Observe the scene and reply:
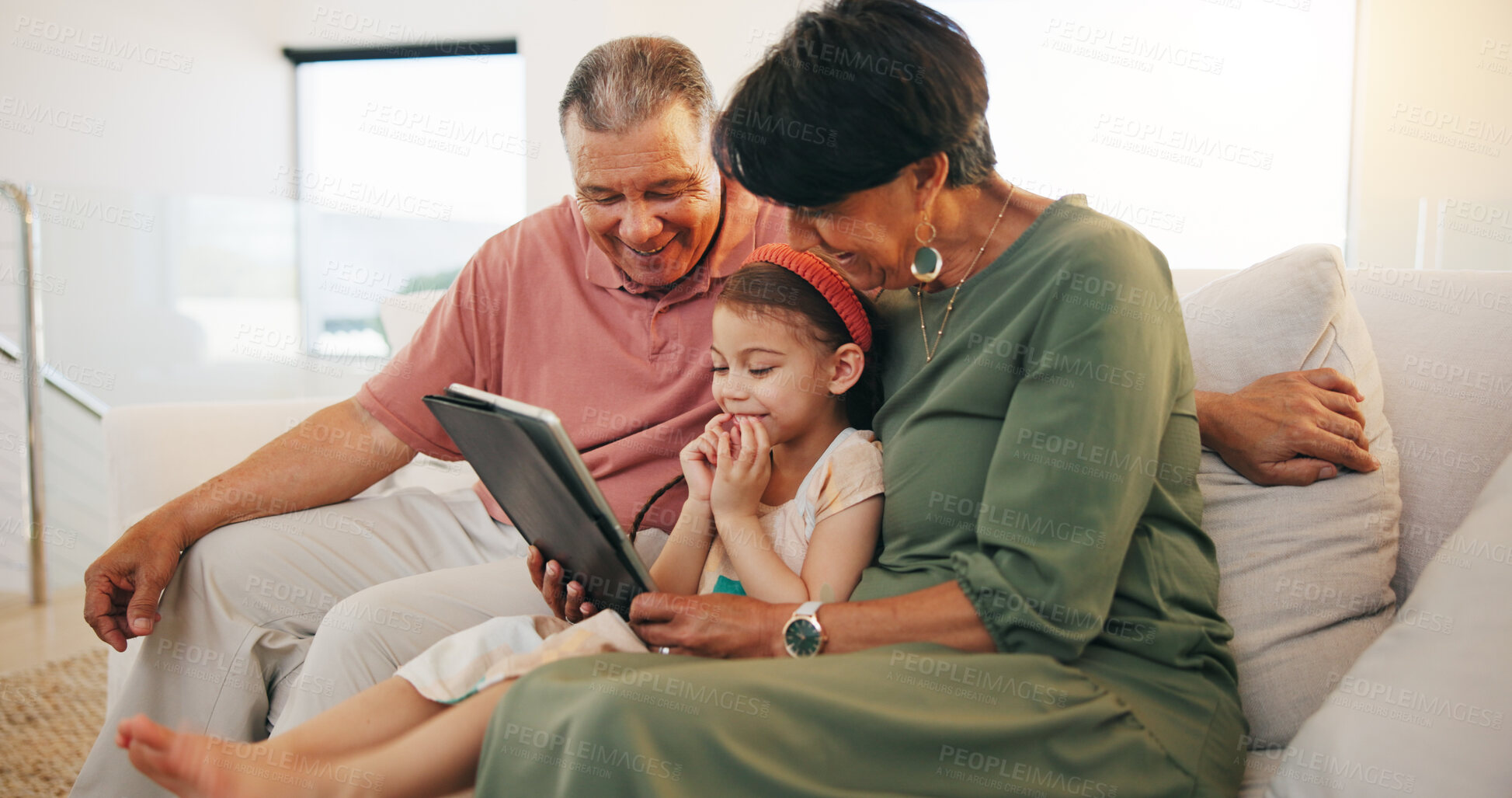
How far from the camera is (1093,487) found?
95cm

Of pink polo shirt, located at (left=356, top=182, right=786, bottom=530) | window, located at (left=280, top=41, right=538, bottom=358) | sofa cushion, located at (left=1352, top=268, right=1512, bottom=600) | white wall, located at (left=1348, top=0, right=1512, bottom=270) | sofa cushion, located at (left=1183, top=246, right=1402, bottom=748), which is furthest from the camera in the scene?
window, located at (left=280, top=41, right=538, bottom=358)

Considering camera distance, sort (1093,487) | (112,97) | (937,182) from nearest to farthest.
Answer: (1093,487) → (937,182) → (112,97)

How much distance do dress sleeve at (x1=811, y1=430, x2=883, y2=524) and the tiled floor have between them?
215 cm

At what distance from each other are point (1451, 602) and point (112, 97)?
18.8ft

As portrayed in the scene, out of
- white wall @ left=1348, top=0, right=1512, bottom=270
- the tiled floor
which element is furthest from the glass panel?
white wall @ left=1348, top=0, right=1512, bottom=270

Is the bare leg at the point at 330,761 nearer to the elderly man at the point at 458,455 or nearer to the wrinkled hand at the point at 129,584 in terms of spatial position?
the elderly man at the point at 458,455

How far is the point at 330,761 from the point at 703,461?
595 mm

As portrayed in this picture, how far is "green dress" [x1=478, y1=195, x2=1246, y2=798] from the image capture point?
820mm

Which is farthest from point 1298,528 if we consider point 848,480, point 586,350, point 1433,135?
point 1433,135

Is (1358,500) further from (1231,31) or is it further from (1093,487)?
(1231,31)

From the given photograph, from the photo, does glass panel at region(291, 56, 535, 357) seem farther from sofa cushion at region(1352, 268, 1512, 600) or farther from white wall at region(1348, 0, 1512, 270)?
sofa cushion at region(1352, 268, 1512, 600)

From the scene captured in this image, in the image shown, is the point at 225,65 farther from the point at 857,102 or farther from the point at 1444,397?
the point at 1444,397

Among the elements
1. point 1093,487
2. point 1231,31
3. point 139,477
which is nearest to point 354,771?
point 1093,487

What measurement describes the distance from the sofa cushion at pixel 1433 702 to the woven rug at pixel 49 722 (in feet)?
6.67
